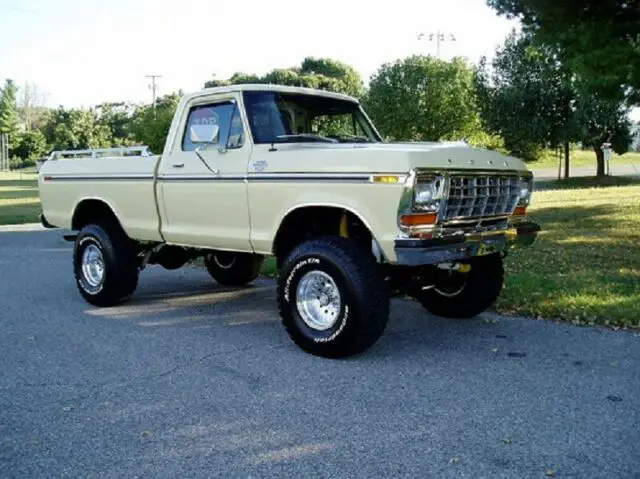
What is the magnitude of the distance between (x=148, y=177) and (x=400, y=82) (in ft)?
122

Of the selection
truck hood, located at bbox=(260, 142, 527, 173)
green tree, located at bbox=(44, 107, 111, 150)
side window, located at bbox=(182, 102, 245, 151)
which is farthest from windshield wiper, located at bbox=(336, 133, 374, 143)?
green tree, located at bbox=(44, 107, 111, 150)

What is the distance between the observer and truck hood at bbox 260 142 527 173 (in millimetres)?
5129

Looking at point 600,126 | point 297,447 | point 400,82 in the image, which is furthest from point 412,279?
point 400,82

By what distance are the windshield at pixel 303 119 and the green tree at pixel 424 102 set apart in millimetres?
34988

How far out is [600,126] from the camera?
35.9m

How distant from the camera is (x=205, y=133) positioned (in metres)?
6.31

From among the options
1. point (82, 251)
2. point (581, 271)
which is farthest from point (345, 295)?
point (581, 271)

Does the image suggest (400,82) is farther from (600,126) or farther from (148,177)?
(148,177)

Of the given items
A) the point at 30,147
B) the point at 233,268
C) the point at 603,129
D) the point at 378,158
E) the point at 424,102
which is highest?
the point at 424,102

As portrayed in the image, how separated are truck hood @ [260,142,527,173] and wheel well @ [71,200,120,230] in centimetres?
263

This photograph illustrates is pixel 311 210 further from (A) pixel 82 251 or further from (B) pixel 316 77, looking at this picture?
(B) pixel 316 77

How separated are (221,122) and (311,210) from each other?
1.40 meters

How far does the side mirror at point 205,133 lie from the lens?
20.6 feet

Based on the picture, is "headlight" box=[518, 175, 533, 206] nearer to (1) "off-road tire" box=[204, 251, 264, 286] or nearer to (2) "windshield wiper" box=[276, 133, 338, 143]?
(2) "windshield wiper" box=[276, 133, 338, 143]
